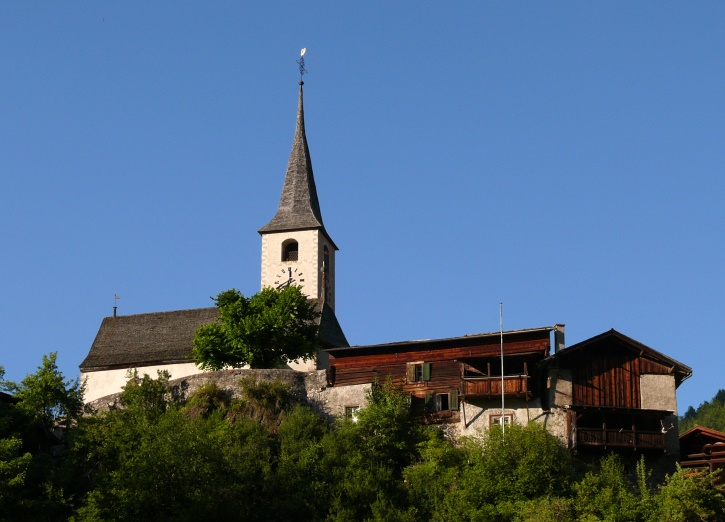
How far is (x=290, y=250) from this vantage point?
2950 inches

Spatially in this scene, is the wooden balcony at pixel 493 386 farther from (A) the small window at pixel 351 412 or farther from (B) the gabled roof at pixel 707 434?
(B) the gabled roof at pixel 707 434

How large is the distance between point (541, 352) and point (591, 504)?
8.61 meters

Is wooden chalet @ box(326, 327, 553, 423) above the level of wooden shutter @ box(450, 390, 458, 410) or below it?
above

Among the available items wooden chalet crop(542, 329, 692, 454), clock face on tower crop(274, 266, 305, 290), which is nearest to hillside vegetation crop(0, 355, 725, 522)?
wooden chalet crop(542, 329, 692, 454)

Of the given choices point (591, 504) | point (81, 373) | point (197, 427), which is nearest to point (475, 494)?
point (591, 504)

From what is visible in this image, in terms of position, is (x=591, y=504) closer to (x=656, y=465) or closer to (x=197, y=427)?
(x=656, y=465)

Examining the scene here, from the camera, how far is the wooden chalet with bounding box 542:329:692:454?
51.0 m

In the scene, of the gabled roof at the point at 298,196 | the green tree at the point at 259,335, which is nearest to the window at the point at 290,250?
the gabled roof at the point at 298,196

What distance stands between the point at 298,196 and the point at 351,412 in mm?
25915

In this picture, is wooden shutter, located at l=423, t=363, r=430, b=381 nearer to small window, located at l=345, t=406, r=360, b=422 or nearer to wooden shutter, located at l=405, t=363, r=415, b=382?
wooden shutter, located at l=405, t=363, r=415, b=382

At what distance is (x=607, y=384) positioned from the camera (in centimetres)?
5275

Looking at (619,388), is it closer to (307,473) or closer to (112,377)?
(307,473)

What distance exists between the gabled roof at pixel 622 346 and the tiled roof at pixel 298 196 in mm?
25276

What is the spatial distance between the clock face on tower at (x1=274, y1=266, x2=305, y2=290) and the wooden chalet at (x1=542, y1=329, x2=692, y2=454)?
2364 cm
